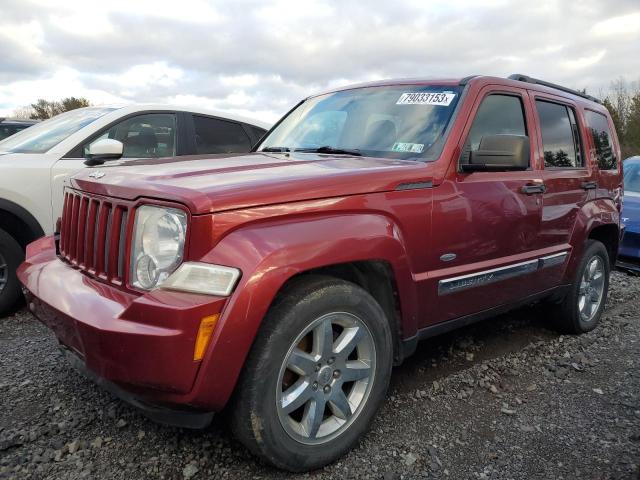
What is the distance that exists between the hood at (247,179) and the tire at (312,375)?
41 centimetres

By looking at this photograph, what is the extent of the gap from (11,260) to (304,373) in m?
2.97

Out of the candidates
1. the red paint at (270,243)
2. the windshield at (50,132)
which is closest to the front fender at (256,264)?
the red paint at (270,243)

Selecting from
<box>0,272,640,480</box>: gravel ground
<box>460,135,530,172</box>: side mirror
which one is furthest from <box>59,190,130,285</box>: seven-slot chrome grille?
<box>460,135,530,172</box>: side mirror

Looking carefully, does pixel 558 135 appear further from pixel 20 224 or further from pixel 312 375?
pixel 20 224

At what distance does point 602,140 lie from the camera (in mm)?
4504

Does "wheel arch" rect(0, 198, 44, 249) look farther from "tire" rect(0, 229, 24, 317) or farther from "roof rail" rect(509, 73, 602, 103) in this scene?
"roof rail" rect(509, 73, 602, 103)

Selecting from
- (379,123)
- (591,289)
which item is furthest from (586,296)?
(379,123)

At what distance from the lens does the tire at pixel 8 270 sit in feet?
13.2

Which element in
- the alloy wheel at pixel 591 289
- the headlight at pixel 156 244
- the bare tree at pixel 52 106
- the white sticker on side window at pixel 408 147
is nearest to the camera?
the headlight at pixel 156 244

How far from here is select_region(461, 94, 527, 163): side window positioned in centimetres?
309

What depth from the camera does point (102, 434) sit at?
254 centimetres

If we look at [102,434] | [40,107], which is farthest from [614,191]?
[40,107]

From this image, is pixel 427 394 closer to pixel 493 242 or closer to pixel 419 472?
pixel 419 472

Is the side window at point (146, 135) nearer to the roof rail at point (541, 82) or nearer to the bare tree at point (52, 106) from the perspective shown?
the roof rail at point (541, 82)
